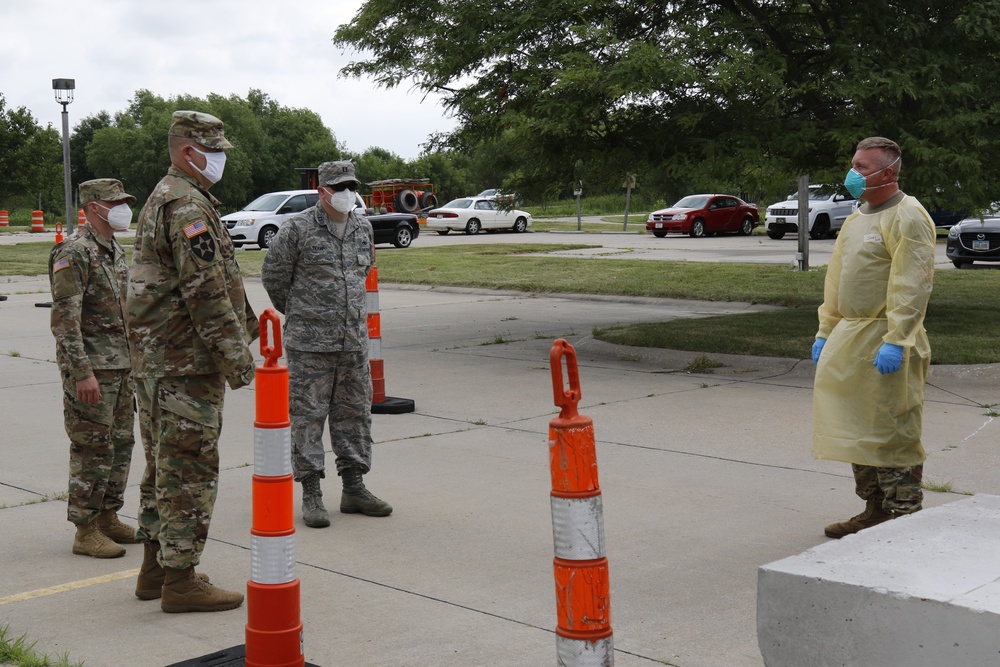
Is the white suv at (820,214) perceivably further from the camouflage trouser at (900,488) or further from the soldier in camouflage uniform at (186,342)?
the soldier in camouflage uniform at (186,342)

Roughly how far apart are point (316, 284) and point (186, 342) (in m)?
1.60

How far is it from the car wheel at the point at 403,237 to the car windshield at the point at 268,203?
3298 millimetres

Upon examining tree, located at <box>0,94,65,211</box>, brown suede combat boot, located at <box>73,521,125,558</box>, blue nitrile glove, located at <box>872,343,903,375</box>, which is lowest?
brown suede combat boot, located at <box>73,521,125,558</box>

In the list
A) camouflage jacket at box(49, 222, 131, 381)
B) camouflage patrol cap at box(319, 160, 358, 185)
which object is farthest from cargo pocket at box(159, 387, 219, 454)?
camouflage patrol cap at box(319, 160, 358, 185)

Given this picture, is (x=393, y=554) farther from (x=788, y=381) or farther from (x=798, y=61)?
(x=798, y=61)

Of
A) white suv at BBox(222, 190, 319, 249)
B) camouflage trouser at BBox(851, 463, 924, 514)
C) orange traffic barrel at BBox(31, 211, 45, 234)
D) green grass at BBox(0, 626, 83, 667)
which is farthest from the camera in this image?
orange traffic barrel at BBox(31, 211, 45, 234)

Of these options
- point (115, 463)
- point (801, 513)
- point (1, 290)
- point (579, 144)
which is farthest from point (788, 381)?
point (1, 290)

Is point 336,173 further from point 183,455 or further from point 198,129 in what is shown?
point 183,455

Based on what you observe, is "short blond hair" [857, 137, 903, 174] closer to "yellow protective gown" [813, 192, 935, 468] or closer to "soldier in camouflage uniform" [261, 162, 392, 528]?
"yellow protective gown" [813, 192, 935, 468]

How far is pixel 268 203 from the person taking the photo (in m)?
32.7

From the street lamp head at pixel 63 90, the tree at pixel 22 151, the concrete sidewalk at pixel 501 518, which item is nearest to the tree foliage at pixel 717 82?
the concrete sidewalk at pixel 501 518

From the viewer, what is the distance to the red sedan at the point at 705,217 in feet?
127

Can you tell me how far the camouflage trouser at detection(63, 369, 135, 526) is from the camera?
5719mm

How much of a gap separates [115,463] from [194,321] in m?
1.55
